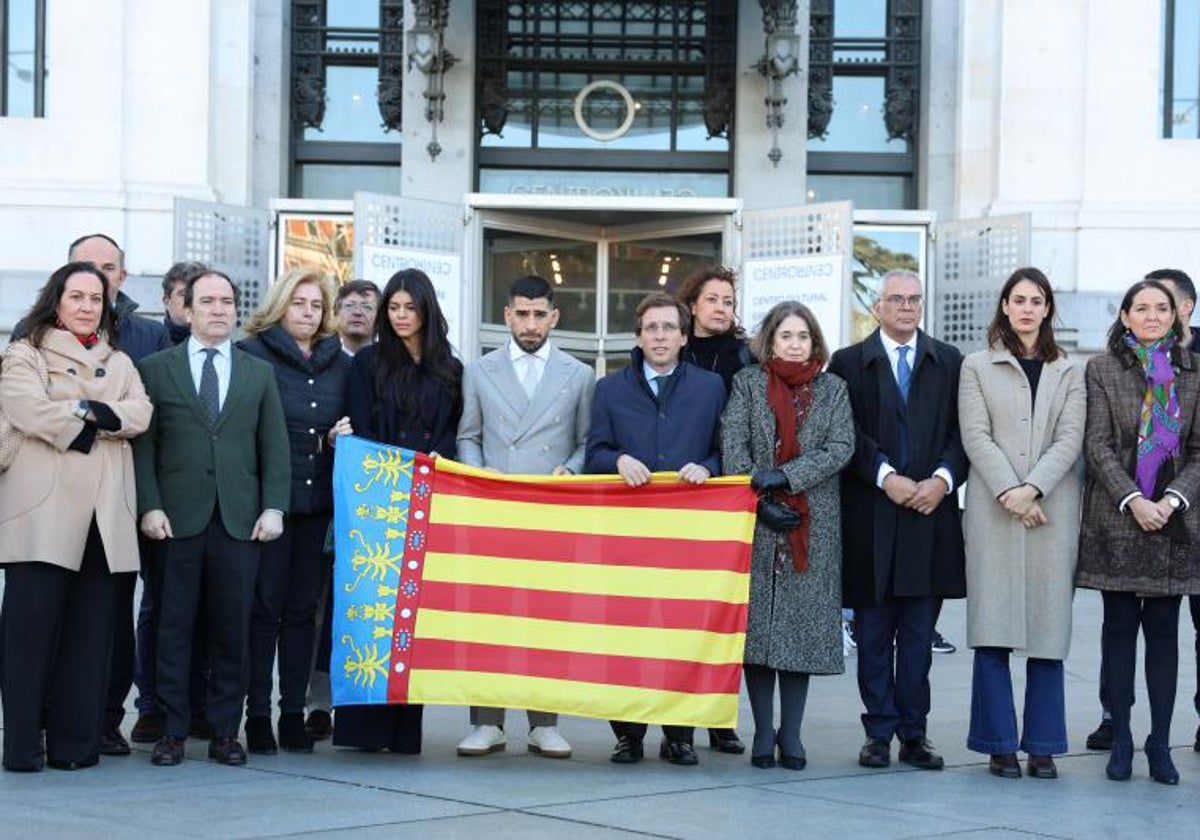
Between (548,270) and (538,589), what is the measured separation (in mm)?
11373

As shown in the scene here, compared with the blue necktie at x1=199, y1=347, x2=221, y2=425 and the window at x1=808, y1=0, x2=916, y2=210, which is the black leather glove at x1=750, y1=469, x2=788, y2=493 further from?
the window at x1=808, y1=0, x2=916, y2=210

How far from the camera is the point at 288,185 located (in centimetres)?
1975

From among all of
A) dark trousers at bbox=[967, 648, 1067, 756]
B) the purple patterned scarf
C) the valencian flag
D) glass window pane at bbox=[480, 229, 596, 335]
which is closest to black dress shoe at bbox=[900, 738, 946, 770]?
dark trousers at bbox=[967, 648, 1067, 756]

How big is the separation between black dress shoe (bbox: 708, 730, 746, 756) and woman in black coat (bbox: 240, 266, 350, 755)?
1.87 m

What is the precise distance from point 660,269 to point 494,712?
37.3 ft

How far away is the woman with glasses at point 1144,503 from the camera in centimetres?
788

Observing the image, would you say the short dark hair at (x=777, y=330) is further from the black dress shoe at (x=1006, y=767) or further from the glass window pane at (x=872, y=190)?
the glass window pane at (x=872, y=190)

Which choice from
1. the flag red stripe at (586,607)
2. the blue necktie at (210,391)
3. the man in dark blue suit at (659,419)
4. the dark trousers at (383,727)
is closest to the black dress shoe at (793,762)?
the man in dark blue suit at (659,419)

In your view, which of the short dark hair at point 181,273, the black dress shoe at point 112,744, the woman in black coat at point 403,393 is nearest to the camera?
the black dress shoe at point 112,744

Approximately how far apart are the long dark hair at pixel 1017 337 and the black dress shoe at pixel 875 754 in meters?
1.83

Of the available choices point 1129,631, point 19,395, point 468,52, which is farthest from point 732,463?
point 468,52

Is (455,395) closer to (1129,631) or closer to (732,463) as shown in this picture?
(732,463)

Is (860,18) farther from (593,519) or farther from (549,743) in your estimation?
(549,743)

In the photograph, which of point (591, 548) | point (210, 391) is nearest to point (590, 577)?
point (591, 548)
